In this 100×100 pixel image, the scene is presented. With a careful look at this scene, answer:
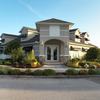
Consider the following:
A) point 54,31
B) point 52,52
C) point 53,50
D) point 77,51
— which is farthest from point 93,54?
point 54,31

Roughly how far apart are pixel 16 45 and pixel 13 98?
965 inches

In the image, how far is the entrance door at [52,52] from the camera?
99.7 ft

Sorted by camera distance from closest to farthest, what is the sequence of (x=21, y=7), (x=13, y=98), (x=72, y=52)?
(x=13, y=98) < (x=21, y=7) < (x=72, y=52)

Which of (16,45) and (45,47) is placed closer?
(45,47)

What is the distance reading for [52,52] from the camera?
30.4m

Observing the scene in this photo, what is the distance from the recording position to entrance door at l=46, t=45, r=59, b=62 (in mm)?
30375

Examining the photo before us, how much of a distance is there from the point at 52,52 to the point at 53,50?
0.37 metres

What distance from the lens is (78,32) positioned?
3919cm

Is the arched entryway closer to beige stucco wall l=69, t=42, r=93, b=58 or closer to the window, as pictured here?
the window

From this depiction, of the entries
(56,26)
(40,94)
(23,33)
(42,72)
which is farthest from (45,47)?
(40,94)

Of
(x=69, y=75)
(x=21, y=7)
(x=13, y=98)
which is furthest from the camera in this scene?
(x=21, y=7)

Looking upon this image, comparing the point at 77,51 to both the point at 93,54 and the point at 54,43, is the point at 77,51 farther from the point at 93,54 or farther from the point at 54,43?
the point at 54,43

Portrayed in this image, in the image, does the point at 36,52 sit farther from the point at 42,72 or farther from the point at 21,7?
the point at 42,72

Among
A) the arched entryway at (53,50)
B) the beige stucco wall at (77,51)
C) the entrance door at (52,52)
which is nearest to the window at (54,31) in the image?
the arched entryway at (53,50)
